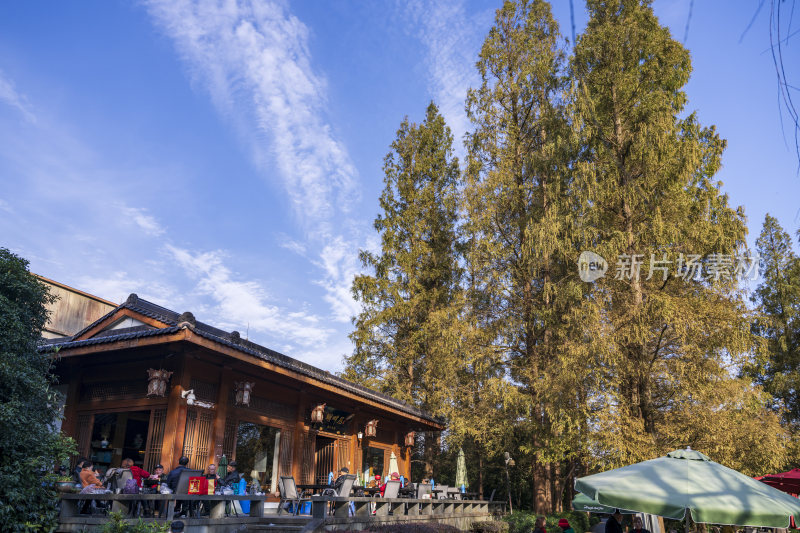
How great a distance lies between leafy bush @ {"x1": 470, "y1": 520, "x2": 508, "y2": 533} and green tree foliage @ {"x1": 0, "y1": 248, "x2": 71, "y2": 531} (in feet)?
36.2

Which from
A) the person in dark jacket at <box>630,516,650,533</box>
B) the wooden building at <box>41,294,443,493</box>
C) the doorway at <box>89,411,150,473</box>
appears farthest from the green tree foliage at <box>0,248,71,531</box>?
the person in dark jacket at <box>630,516,650,533</box>

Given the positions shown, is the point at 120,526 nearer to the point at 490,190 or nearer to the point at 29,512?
the point at 29,512

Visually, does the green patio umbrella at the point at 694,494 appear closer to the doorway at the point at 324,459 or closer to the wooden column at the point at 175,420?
the wooden column at the point at 175,420

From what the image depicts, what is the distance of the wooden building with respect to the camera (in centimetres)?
1084

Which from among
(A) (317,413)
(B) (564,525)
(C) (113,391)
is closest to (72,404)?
(C) (113,391)

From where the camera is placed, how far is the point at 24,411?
26.7 ft

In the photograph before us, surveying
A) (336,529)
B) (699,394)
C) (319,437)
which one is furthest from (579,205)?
(336,529)

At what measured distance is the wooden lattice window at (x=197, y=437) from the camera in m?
11.1

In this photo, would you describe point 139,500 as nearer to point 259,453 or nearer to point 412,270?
point 259,453

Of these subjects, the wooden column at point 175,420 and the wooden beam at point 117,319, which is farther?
the wooden beam at point 117,319

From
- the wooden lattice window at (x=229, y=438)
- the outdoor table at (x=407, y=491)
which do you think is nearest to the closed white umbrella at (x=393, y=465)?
the outdoor table at (x=407, y=491)

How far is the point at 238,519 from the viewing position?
29.6ft

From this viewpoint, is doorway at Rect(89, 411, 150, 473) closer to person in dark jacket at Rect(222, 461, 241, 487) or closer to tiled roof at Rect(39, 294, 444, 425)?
tiled roof at Rect(39, 294, 444, 425)

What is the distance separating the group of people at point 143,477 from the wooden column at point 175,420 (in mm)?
279
